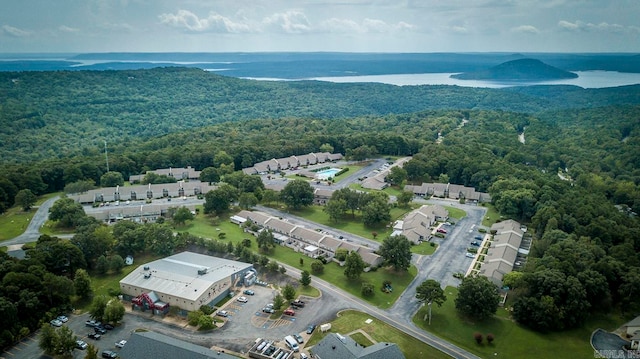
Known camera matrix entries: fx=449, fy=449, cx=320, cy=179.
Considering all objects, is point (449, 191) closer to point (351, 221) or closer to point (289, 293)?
point (351, 221)

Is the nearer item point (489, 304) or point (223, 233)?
point (489, 304)

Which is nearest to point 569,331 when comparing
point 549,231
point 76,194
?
point 549,231

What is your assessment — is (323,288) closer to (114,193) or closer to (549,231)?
(549,231)

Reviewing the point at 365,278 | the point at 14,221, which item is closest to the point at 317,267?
the point at 365,278

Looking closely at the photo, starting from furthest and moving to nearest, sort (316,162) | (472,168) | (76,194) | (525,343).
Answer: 1. (316,162)
2. (472,168)
3. (76,194)
4. (525,343)

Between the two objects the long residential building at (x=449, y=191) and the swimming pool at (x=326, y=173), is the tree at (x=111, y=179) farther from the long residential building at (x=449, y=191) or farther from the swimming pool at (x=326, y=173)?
the long residential building at (x=449, y=191)

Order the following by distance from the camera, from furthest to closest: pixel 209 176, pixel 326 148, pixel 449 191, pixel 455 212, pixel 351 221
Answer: pixel 326 148 → pixel 209 176 → pixel 449 191 → pixel 455 212 → pixel 351 221

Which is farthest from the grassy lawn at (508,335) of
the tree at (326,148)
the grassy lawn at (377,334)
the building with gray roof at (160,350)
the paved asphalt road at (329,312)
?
the tree at (326,148)
